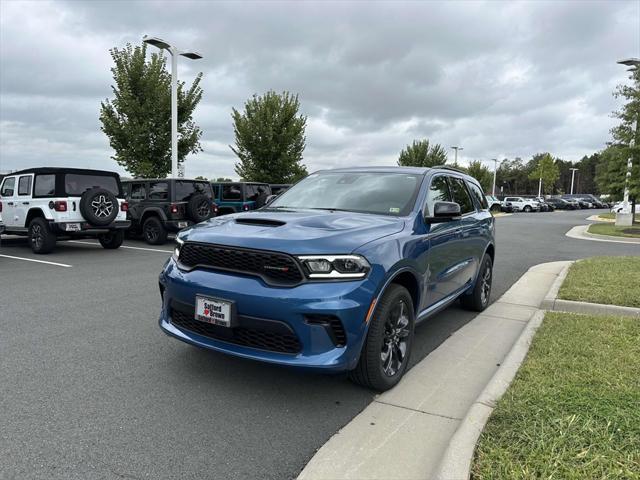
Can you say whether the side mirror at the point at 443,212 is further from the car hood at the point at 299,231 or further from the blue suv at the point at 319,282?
the car hood at the point at 299,231

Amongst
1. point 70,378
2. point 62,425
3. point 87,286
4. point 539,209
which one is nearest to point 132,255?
point 87,286

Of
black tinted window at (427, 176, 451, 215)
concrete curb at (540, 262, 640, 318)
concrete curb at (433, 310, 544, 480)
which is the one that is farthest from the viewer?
concrete curb at (540, 262, 640, 318)

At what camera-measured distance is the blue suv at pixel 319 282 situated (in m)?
3.07

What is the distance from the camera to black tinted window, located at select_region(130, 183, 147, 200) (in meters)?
13.1

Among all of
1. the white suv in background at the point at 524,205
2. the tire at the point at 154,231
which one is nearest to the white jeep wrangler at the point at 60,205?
the tire at the point at 154,231

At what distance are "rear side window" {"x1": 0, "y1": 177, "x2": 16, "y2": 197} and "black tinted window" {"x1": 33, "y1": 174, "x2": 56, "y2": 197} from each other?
100 cm

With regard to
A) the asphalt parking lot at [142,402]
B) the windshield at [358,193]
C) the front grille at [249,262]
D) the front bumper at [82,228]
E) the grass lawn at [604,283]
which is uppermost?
the windshield at [358,193]

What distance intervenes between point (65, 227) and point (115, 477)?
9.21 metres

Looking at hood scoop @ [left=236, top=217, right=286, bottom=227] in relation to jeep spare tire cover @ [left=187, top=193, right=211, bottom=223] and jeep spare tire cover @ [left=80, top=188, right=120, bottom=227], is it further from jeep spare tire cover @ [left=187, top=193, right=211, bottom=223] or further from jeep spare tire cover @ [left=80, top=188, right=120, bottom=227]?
jeep spare tire cover @ [left=187, top=193, right=211, bottom=223]

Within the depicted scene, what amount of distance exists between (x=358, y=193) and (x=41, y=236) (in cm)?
890

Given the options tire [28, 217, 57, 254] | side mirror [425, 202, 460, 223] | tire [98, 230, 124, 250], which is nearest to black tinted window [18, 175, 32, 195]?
tire [28, 217, 57, 254]

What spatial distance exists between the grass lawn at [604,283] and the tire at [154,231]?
960 cm

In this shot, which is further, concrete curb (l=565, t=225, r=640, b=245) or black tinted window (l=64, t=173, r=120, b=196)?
concrete curb (l=565, t=225, r=640, b=245)

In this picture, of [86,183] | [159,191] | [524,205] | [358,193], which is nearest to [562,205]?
[524,205]
